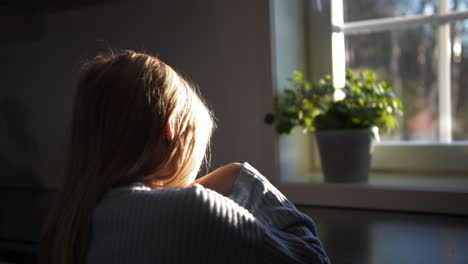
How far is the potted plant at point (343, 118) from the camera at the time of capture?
1135mm

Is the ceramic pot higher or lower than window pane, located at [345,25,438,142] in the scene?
lower

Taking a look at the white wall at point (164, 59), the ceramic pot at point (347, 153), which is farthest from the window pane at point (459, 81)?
the white wall at point (164, 59)

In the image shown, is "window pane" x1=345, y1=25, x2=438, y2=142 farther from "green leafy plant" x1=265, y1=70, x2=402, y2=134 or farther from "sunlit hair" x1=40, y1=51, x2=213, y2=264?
"sunlit hair" x1=40, y1=51, x2=213, y2=264

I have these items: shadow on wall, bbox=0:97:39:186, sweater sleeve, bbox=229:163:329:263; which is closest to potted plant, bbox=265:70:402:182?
sweater sleeve, bbox=229:163:329:263

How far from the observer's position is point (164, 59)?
1.40 meters

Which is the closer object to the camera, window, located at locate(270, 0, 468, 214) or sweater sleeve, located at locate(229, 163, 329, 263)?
sweater sleeve, located at locate(229, 163, 329, 263)

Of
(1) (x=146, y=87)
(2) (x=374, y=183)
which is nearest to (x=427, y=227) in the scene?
(2) (x=374, y=183)

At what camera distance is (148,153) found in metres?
0.51

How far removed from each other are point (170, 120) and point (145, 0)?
100 cm

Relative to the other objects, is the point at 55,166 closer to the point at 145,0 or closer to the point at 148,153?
the point at 145,0

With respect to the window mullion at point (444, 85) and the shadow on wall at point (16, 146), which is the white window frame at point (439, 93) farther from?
the shadow on wall at point (16, 146)

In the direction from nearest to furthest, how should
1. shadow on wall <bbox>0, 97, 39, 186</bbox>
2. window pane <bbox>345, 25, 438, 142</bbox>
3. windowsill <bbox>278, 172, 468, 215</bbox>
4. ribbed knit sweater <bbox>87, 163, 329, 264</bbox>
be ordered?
1. ribbed knit sweater <bbox>87, 163, 329, 264</bbox>
2. windowsill <bbox>278, 172, 468, 215</bbox>
3. window pane <bbox>345, 25, 438, 142</bbox>
4. shadow on wall <bbox>0, 97, 39, 186</bbox>

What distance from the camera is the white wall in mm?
1224

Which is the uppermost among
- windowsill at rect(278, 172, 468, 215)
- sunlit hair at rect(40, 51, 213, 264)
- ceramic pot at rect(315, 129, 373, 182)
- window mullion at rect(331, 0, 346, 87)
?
window mullion at rect(331, 0, 346, 87)
